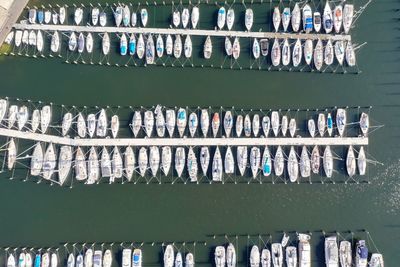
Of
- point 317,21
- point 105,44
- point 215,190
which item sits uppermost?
point 317,21

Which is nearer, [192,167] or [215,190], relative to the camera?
[192,167]

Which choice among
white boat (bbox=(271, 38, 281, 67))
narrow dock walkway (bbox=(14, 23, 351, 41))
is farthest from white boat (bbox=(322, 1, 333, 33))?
white boat (bbox=(271, 38, 281, 67))

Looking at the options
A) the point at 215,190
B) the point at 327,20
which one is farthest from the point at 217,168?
the point at 327,20

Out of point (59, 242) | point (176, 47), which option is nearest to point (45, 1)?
point (176, 47)

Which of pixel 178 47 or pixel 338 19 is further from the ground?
pixel 338 19

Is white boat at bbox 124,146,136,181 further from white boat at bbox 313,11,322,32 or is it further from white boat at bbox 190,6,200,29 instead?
white boat at bbox 313,11,322,32

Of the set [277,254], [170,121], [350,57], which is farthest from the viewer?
[350,57]

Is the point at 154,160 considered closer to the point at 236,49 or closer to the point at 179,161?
the point at 179,161
